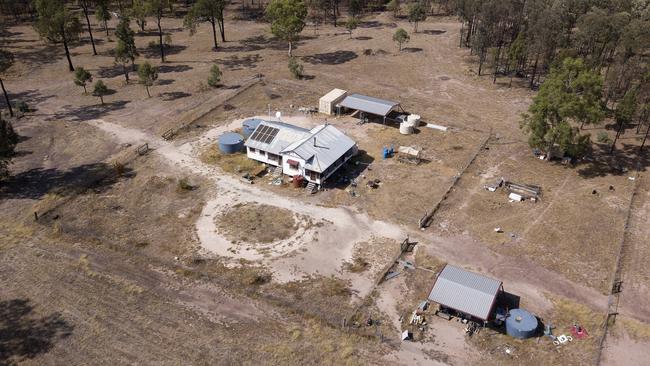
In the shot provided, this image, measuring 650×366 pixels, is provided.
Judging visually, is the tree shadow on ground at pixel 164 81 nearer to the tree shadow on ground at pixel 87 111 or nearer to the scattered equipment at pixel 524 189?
the tree shadow on ground at pixel 87 111

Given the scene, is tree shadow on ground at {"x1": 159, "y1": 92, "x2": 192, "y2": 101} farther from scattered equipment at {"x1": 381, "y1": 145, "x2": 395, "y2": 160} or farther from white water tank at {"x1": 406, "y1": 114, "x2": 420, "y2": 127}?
white water tank at {"x1": 406, "y1": 114, "x2": 420, "y2": 127}

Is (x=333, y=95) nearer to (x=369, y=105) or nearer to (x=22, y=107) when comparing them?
(x=369, y=105)

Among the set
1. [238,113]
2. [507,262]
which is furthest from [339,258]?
[238,113]

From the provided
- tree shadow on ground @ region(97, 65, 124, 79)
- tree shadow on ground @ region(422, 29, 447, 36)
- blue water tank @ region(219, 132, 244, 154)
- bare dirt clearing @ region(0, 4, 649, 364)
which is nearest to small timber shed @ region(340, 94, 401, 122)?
bare dirt clearing @ region(0, 4, 649, 364)

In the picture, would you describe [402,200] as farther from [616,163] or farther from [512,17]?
[512,17]

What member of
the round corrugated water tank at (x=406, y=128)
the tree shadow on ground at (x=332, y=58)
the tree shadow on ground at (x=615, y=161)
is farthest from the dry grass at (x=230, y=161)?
the tree shadow on ground at (x=615, y=161)
